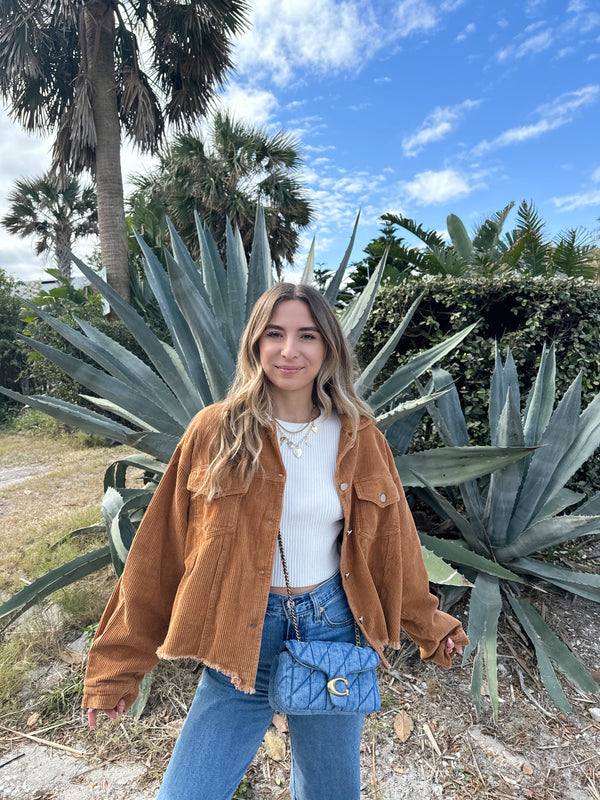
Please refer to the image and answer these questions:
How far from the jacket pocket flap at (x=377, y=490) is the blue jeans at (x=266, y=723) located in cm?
25

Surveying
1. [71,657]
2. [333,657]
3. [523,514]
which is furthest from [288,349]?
[71,657]

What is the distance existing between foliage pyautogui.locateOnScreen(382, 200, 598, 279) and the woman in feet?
11.5

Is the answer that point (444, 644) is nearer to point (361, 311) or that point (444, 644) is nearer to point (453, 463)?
point (453, 463)

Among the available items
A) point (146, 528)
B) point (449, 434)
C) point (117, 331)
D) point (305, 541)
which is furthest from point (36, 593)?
point (117, 331)

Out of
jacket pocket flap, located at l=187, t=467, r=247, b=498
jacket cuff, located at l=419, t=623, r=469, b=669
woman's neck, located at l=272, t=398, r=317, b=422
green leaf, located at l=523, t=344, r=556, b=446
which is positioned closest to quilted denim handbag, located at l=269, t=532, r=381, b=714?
jacket cuff, located at l=419, t=623, r=469, b=669

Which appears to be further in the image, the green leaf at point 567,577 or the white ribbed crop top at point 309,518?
Answer: the green leaf at point 567,577

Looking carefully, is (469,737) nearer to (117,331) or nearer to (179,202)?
(117,331)

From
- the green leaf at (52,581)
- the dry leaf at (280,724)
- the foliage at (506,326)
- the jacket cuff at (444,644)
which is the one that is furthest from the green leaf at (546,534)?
the green leaf at (52,581)

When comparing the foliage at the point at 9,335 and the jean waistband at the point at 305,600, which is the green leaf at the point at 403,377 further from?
the foliage at the point at 9,335

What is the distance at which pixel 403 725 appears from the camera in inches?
79.4

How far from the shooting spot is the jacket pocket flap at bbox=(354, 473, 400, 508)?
1342 millimetres

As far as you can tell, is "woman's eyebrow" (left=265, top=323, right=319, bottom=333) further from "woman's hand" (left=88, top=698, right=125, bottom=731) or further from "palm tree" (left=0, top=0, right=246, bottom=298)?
"palm tree" (left=0, top=0, right=246, bottom=298)

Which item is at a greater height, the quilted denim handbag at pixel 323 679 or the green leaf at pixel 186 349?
the green leaf at pixel 186 349

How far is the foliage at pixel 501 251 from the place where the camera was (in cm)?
586
